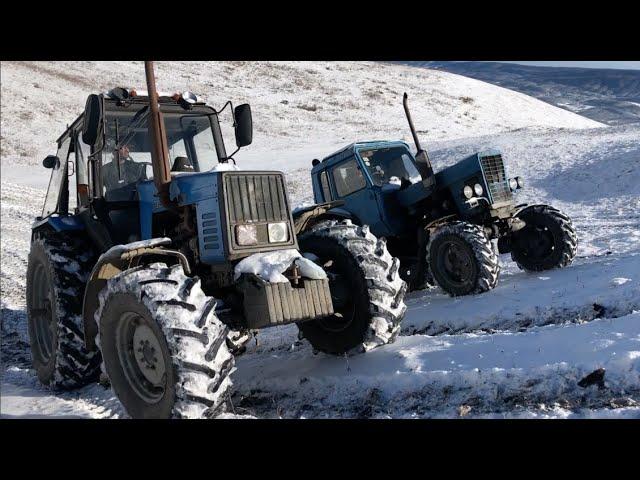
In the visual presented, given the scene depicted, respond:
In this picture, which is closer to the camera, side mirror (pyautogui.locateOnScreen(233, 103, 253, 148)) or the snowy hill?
side mirror (pyautogui.locateOnScreen(233, 103, 253, 148))

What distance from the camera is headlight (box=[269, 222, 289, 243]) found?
4.73m

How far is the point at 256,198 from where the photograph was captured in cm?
469

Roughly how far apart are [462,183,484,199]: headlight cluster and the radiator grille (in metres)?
4.21

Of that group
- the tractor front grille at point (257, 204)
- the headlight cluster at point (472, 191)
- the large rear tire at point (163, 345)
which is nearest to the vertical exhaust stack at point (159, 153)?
the tractor front grille at point (257, 204)

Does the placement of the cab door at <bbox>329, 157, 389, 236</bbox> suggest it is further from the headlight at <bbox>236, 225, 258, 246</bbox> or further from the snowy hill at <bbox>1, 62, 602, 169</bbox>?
the snowy hill at <bbox>1, 62, 602, 169</bbox>

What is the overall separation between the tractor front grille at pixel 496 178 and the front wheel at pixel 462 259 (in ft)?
3.21

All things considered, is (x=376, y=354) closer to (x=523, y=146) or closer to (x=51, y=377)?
(x=51, y=377)

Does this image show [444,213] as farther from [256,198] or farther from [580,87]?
[580,87]

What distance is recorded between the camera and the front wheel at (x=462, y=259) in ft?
24.5

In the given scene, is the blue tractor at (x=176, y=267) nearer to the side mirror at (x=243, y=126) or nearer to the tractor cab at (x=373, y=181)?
the side mirror at (x=243, y=126)

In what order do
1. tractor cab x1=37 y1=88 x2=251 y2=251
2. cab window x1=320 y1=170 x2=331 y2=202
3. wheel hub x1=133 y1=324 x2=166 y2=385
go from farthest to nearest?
cab window x1=320 y1=170 x2=331 y2=202
tractor cab x1=37 y1=88 x2=251 y2=251
wheel hub x1=133 y1=324 x2=166 y2=385

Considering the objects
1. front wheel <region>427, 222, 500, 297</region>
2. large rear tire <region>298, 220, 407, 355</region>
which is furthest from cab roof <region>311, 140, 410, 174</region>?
large rear tire <region>298, 220, 407, 355</region>

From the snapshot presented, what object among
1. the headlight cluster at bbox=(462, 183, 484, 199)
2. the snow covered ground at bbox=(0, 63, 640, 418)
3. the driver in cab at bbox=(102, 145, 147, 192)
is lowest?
the snow covered ground at bbox=(0, 63, 640, 418)

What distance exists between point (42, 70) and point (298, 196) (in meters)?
23.5
